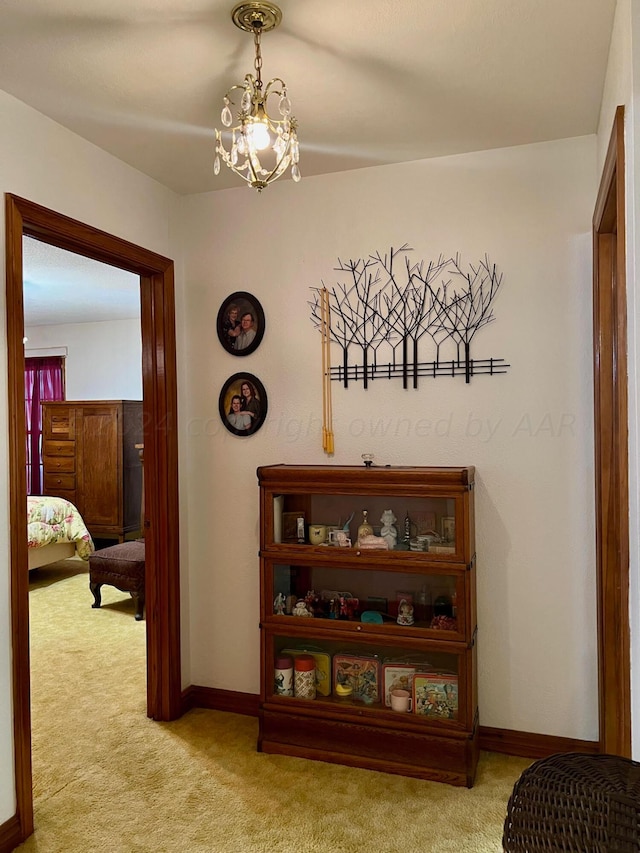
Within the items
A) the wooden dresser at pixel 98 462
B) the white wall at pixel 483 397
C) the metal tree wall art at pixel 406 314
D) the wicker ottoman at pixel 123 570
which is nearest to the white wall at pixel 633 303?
the white wall at pixel 483 397

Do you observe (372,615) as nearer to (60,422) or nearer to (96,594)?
(96,594)

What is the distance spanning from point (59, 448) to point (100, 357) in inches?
48.5

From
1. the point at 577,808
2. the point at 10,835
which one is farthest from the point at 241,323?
the point at 577,808

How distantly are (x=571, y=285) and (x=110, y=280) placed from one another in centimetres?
400

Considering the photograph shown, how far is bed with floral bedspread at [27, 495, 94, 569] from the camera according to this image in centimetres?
557

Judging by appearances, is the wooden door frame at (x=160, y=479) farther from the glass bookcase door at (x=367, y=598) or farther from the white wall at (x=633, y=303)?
the white wall at (x=633, y=303)

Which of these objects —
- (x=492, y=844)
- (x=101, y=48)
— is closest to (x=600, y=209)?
(x=101, y=48)

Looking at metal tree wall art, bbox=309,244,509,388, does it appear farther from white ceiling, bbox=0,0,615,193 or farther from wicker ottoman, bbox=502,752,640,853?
wicker ottoman, bbox=502,752,640,853

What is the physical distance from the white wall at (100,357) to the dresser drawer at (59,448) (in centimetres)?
81

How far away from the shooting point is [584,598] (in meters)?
2.65

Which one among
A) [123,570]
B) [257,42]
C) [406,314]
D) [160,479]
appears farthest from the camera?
[123,570]

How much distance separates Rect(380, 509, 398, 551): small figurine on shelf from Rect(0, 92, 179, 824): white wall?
1.50 metres

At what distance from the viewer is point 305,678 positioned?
282 centimetres

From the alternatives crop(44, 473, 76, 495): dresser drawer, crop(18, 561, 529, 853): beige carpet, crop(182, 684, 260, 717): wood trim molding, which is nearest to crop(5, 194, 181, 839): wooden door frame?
crop(182, 684, 260, 717): wood trim molding
